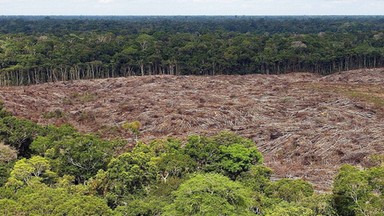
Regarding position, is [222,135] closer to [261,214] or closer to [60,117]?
[261,214]

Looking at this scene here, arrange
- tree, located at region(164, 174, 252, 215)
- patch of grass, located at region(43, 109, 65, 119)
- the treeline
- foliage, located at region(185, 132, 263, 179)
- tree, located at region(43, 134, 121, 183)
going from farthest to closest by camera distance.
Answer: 1. patch of grass, located at region(43, 109, 65, 119)
2. tree, located at region(43, 134, 121, 183)
3. foliage, located at region(185, 132, 263, 179)
4. the treeline
5. tree, located at region(164, 174, 252, 215)

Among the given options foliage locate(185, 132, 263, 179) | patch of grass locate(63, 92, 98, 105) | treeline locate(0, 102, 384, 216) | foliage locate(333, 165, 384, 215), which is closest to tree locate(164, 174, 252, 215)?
treeline locate(0, 102, 384, 216)

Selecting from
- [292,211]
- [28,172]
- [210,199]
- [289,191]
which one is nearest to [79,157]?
[28,172]

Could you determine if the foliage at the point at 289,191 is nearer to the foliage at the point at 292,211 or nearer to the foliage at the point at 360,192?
the foliage at the point at 360,192

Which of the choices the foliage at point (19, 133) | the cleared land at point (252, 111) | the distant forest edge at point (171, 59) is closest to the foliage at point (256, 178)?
the cleared land at point (252, 111)

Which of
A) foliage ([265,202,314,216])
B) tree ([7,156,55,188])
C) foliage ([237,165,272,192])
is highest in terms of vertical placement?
foliage ([265,202,314,216])

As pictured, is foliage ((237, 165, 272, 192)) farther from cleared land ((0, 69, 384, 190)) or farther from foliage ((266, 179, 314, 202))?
cleared land ((0, 69, 384, 190))

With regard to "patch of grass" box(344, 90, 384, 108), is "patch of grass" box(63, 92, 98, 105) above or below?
below

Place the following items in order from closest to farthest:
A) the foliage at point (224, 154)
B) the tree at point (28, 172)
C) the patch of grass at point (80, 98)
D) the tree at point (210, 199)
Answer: the tree at point (210, 199) → the tree at point (28, 172) → the foliage at point (224, 154) → the patch of grass at point (80, 98)
